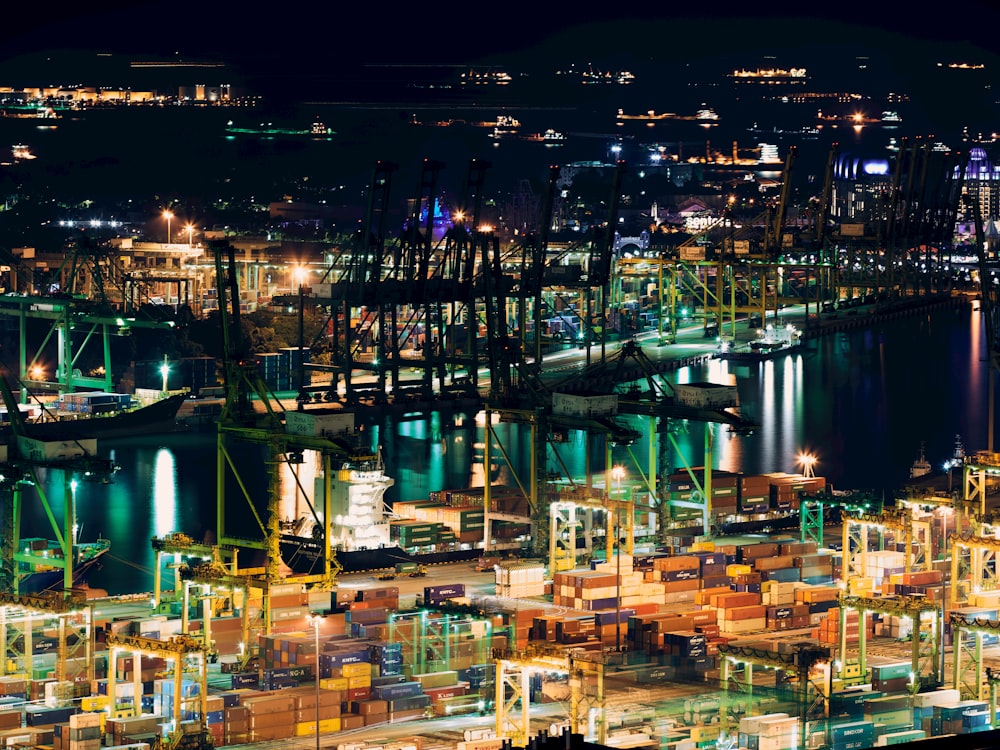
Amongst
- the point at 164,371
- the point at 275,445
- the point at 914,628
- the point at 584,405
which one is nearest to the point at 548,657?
the point at 914,628

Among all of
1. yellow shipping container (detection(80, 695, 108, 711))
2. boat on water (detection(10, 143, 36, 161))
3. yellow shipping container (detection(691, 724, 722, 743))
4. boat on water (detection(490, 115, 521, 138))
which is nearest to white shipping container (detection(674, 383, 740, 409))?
yellow shipping container (detection(80, 695, 108, 711))

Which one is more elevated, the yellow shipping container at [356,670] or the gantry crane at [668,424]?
the gantry crane at [668,424]

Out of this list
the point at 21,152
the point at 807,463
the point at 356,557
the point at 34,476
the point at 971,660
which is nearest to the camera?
the point at 971,660

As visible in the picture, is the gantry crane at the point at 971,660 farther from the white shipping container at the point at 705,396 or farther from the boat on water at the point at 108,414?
the boat on water at the point at 108,414

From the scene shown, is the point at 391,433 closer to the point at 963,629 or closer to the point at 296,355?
the point at 296,355

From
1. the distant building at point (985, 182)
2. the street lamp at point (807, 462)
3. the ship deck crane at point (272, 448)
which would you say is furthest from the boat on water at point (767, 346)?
the distant building at point (985, 182)

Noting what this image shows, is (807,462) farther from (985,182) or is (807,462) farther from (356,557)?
(985,182)
